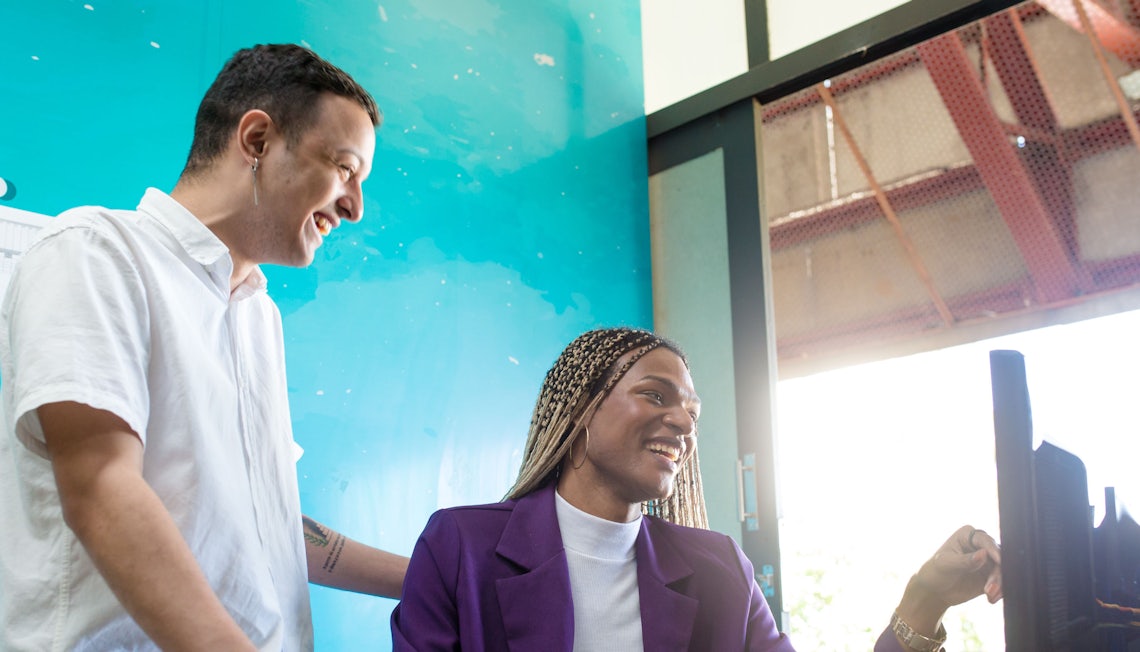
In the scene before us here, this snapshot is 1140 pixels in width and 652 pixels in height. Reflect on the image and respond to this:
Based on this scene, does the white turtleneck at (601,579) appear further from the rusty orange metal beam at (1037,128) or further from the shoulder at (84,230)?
the rusty orange metal beam at (1037,128)

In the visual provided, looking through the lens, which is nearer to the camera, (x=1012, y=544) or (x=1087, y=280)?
(x=1012, y=544)

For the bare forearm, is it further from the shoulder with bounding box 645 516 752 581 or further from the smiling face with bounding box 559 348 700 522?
the shoulder with bounding box 645 516 752 581

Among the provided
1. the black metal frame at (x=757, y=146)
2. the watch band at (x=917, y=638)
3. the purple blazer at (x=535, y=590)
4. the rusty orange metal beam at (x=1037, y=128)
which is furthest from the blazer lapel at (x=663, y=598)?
the rusty orange metal beam at (x=1037, y=128)

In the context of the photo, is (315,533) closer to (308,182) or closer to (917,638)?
(308,182)

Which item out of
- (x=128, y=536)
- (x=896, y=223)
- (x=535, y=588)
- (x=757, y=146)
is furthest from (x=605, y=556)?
(x=896, y=223)

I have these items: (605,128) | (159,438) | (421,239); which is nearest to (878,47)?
(605,128)

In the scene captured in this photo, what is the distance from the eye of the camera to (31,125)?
190 centimetres

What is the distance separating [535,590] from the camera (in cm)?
154

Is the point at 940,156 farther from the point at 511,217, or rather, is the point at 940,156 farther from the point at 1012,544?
the point at 1012,544

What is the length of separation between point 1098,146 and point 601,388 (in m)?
3.76

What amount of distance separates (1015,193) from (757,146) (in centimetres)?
226

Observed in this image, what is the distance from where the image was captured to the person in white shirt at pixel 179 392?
938 mm

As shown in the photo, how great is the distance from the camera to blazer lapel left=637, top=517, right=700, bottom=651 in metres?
1.55

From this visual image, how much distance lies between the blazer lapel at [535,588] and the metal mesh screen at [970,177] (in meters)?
3.01
